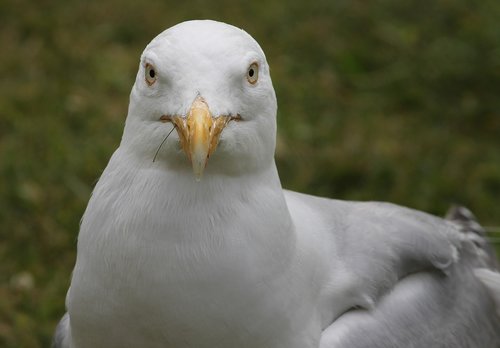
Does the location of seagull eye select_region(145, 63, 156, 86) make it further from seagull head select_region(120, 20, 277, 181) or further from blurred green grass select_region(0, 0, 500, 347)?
blurred green grass select_region(0, 0, 500, 347)

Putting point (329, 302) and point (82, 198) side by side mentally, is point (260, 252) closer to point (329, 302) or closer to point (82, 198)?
point (329, 302)

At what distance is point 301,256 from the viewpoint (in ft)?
9.64

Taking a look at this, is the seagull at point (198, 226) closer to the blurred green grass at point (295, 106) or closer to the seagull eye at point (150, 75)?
the seagull eye at point (150, 75)

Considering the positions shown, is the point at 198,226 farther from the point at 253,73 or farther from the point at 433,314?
the point at 433,314

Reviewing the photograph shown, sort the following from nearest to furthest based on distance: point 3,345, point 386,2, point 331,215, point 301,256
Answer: point 301,256
point 331,215
point 3,345
point 386,2

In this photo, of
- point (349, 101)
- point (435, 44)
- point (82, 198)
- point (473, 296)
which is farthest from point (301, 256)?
point (435, 44)

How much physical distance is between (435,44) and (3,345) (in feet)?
12.4

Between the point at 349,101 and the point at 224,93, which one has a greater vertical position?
the point at 224,93

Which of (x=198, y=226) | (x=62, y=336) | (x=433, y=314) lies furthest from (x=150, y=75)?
(x=433, y=314)

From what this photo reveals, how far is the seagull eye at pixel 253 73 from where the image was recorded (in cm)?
264

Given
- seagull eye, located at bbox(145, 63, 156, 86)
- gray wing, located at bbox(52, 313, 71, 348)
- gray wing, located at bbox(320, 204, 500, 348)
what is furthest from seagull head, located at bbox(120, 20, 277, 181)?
gray wing, located at bbox(52, 313, 71, 348)

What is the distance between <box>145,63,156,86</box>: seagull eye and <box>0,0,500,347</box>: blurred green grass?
207cm

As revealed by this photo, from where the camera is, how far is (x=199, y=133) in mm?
2420

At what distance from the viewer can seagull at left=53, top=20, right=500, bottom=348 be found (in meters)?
2.56
